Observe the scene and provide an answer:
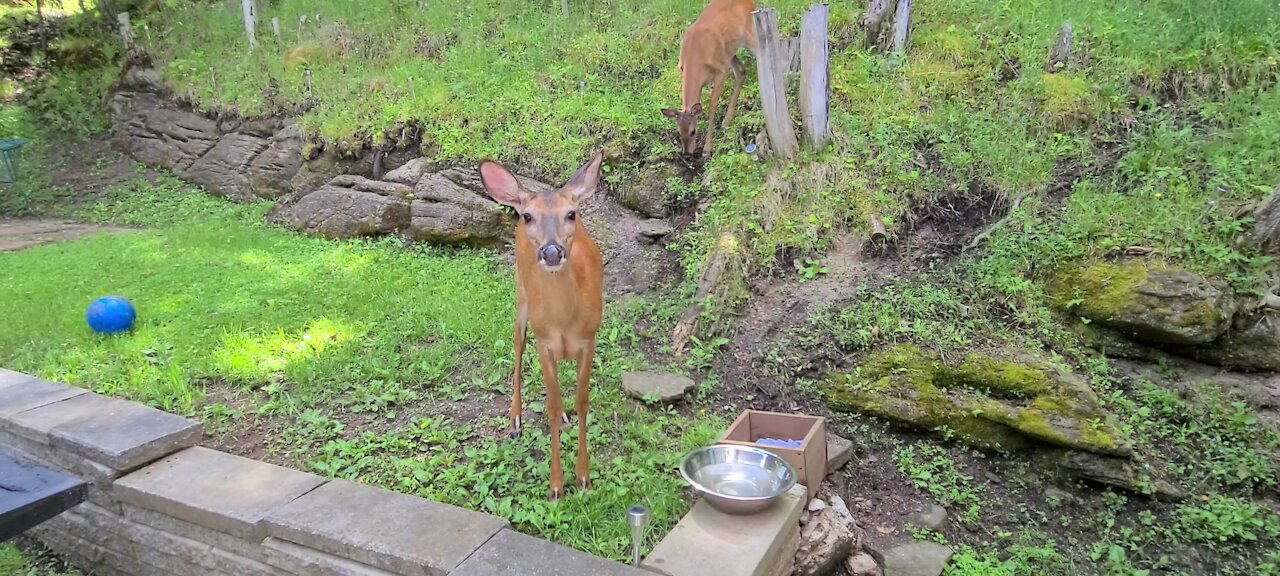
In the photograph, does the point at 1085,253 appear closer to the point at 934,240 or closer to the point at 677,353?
the point at 934,240

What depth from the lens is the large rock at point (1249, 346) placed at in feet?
13.3

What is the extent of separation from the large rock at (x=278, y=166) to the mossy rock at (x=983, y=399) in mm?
7555

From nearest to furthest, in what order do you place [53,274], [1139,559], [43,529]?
[1139,559] < [43,529] < [53,274]

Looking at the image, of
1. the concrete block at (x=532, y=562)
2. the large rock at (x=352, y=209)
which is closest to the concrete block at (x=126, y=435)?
the concrete block at (x=532, y=562)

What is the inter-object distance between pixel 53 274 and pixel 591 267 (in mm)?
5662

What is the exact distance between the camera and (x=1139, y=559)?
3.41 meters

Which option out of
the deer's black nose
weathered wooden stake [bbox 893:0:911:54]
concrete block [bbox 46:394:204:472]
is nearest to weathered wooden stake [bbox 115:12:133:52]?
concrete block [bbox 46:394:204:472]

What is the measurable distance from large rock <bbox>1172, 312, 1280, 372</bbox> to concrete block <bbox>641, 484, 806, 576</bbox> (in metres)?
2.73

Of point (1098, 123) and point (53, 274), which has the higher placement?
point (1098, 123)

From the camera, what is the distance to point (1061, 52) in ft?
Answer: 21.0

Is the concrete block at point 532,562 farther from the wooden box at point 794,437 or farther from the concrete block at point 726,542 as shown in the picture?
the wooden box at point 794,437

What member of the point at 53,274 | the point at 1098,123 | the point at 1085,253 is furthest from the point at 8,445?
the point at 1098,123

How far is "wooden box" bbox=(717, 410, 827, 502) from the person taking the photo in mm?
3354

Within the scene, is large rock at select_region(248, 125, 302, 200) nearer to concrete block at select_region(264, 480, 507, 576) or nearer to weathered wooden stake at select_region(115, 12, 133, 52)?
weathered wooden stake at select_region(115, 12, 133, 52)
